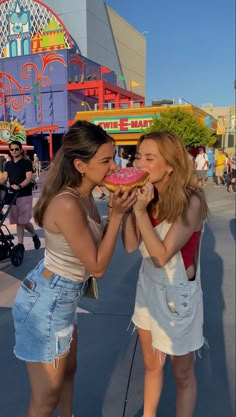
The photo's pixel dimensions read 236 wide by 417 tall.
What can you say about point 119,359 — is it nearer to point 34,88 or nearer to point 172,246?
point 172,246

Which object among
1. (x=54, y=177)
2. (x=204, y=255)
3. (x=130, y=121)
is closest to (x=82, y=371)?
(x=54, y=177)

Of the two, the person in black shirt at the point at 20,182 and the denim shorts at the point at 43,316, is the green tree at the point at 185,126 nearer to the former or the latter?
the person in black shirt at the point at 20,182

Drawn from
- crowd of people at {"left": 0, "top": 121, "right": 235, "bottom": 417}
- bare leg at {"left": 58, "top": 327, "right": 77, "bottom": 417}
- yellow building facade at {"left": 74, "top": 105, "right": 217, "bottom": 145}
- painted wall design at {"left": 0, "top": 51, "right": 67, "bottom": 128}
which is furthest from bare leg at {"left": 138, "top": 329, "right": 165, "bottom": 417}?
painted wall design at {"left": 0, "top": 51, "right": 67, "bottom": 128}

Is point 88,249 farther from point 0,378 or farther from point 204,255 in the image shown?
point 204,255

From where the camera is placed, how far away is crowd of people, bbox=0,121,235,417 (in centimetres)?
140

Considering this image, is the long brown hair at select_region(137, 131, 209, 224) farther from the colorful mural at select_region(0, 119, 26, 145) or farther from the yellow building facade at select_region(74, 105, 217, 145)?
the colorful mural at select_region(0, 119, 26, 145)

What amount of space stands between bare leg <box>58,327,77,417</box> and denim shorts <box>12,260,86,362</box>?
0.27 m

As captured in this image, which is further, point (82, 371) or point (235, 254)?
point (235, 254)

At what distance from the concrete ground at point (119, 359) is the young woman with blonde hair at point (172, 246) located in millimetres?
523

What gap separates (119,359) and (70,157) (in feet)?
5.57

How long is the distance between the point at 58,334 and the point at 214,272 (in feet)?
10.4

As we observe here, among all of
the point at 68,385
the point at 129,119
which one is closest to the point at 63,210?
the point at 68,385

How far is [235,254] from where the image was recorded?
16.5 feet

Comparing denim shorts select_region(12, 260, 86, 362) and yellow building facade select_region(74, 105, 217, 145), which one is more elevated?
yellow building facade select_region(74, 105, 217, 145)
